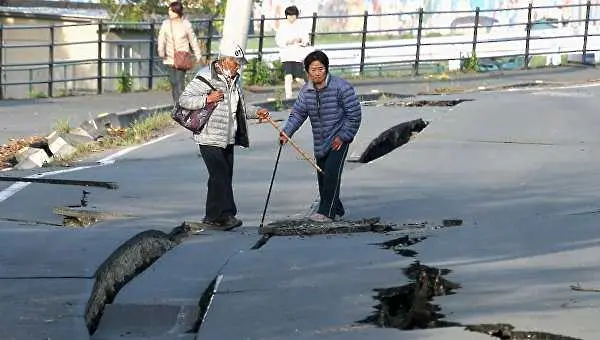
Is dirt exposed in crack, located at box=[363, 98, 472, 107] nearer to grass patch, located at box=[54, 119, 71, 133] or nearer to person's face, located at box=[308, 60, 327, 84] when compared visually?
grass patch, located at box=[54, 119, 71, 133]

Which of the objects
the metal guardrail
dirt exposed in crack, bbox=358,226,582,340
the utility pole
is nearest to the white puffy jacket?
the metal guardrail

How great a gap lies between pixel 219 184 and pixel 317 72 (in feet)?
4.15

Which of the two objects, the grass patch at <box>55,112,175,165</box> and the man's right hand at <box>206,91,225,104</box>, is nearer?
the man's right hand at <box>206,91,225,104</box>

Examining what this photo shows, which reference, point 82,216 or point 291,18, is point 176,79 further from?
point 82,216

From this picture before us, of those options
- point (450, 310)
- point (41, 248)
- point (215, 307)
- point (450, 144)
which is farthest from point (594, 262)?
point (450, 144)

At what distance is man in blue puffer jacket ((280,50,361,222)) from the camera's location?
37.1 ft

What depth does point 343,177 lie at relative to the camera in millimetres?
13750

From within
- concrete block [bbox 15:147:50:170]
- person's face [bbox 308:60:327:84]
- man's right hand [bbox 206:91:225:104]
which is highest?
person's face [bbox 308:60:327:84]

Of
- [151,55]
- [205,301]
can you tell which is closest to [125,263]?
[205,301]

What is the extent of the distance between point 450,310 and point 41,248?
326 centimetres

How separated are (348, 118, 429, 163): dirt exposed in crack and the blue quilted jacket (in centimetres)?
337

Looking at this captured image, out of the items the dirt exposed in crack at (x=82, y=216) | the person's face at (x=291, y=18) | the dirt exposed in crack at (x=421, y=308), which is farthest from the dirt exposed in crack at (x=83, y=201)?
the person's face at (x=291, y=18)

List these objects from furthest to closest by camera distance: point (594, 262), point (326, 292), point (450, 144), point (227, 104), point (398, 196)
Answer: point (450, 144), point (398, 196), point (227, 104), point (594, 262), point (326, 292)

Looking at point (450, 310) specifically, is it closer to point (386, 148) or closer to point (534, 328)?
point (534, 328)
